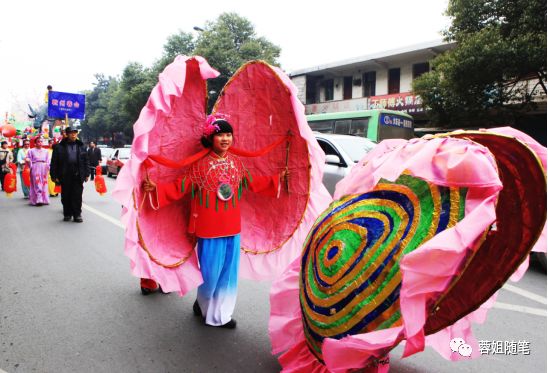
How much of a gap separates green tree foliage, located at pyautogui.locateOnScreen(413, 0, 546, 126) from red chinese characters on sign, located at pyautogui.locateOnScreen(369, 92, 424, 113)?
475cm

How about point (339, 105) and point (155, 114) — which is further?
point (339, 105)

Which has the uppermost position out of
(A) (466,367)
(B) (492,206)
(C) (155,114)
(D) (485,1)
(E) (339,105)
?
(D) (485,1)

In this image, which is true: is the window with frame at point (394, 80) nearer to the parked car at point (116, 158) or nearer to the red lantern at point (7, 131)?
the parked car at point (116, 158)

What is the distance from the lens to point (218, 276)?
3092mm

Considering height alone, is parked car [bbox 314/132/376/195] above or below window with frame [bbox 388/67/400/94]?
below

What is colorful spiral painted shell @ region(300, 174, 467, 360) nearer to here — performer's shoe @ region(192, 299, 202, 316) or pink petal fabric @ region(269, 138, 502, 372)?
pink petal fabric @ region(269, 138, 502, 372)

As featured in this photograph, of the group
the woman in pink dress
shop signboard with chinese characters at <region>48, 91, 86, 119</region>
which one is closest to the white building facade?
shop signboard with chinese characters at <region>48, 91, 86, 119</region>

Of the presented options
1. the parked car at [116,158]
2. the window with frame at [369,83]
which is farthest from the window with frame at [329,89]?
the parked car at [116,158]

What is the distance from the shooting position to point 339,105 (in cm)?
2297

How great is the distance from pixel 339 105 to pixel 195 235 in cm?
2075

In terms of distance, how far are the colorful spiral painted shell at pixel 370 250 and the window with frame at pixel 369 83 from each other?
70.3 ft

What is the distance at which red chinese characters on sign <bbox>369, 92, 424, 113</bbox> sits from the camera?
1865cm

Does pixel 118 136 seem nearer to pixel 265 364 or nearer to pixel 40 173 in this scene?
pixel 40 173

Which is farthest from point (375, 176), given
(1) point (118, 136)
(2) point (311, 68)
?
(1) point (118, 136)
